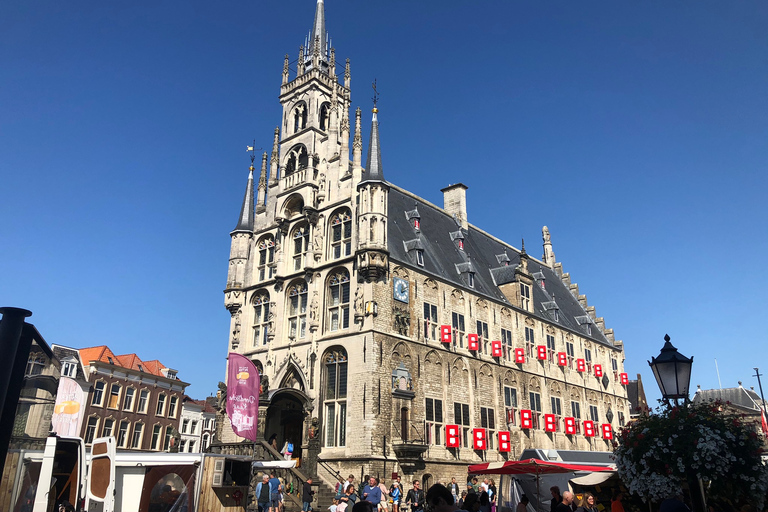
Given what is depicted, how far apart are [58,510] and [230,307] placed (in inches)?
940

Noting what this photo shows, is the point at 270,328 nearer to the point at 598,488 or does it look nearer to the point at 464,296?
the point at 464,296

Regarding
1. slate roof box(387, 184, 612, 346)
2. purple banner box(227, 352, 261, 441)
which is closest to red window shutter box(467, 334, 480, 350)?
slate roof box(387, 184, 612, 346)

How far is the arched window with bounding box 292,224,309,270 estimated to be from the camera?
31.6m

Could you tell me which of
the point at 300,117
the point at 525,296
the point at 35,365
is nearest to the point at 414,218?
the point at 300,117

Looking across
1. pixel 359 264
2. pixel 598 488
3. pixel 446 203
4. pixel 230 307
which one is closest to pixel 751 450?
pixel 598 488

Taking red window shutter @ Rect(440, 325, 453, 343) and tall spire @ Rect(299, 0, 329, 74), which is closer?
red window shutter @ Rect(440, 325, 453, 343)

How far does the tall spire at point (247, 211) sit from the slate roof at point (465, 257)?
27.5 ft

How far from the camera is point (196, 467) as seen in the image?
13.7 metres

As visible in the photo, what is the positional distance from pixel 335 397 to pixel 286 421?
13.3 feet

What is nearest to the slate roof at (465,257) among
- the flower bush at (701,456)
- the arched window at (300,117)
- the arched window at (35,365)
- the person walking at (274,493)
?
the arched window at (300,117)

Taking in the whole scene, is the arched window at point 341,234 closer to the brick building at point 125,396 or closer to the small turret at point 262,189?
the small turret at point 262,189

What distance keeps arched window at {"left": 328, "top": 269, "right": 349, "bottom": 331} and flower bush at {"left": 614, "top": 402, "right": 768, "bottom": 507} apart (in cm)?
1922

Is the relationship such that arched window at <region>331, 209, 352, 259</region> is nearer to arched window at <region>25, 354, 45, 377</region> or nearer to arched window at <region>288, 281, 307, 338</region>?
arched window at <region>288, 281, 307, 338</region>

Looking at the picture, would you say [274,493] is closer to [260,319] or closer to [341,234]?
[341,234]
